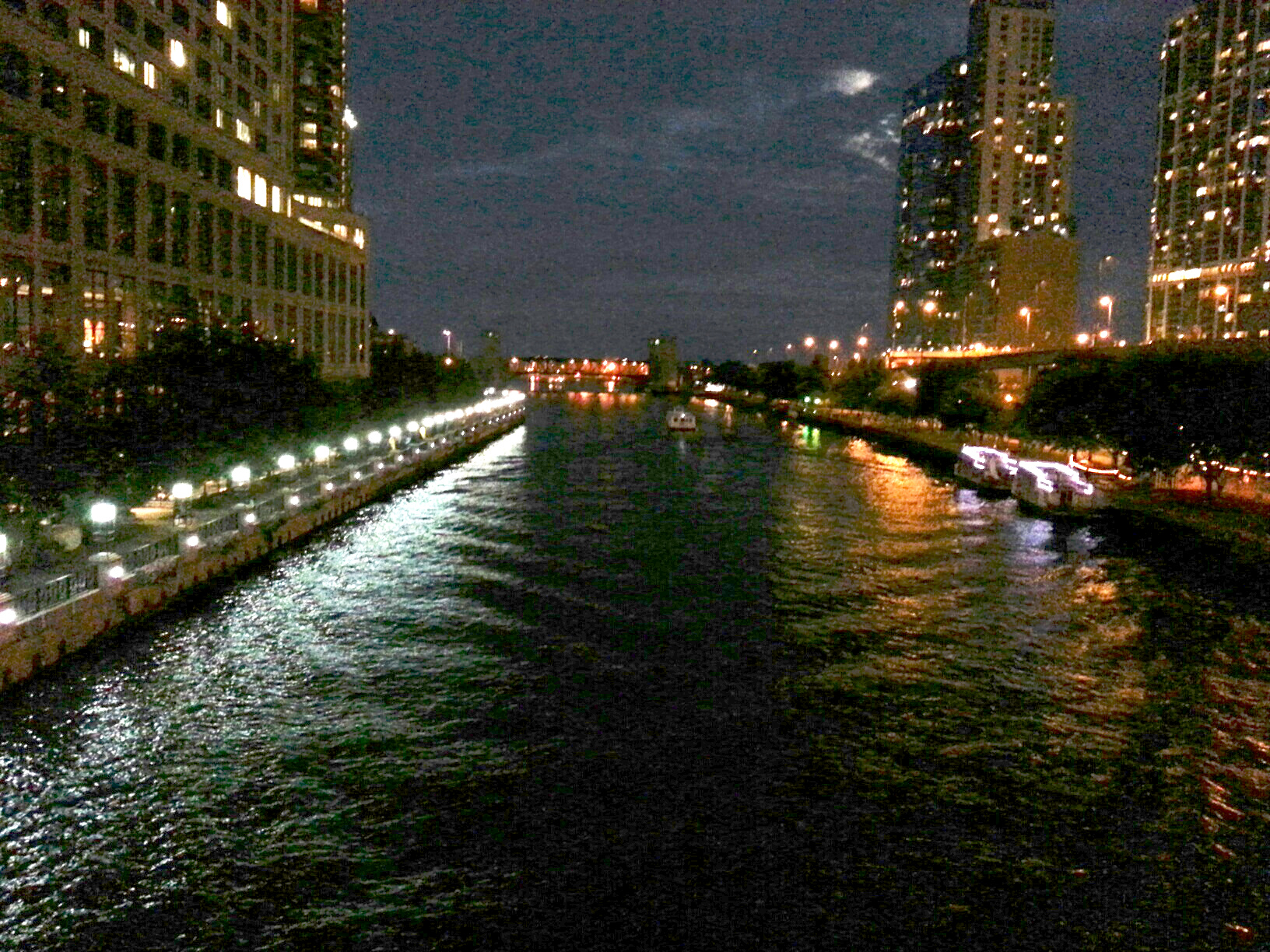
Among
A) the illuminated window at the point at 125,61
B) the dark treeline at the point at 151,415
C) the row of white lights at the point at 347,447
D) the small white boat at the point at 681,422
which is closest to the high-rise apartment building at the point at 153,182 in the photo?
the illuminated window at the point at 125,61

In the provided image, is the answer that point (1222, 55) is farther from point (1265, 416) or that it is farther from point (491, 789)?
point (491, 789)

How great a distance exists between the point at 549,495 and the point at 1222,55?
17244 cm

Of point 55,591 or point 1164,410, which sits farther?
point 1164,410

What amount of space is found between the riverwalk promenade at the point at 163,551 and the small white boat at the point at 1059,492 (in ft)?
88.6

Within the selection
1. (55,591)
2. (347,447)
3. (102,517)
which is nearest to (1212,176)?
(347,447)

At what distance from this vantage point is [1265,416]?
41.4m

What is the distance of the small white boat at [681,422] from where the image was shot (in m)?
96.1

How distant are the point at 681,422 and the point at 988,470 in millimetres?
41662

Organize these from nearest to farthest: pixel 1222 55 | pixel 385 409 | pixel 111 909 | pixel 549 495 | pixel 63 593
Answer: pixel 111 909
pixel 63 593
pixel 549 495
pixel 385 409
pixel 1222 55

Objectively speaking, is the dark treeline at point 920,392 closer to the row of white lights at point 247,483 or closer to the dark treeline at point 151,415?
the row of white lights at point 247,483

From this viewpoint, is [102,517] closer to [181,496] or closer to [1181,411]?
[181,496]

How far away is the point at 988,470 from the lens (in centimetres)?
5688

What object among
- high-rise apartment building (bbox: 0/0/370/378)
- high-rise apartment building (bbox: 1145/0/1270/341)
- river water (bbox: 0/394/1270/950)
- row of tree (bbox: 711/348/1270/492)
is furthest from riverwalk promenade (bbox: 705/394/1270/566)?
high-rise apartment building (bbox: 1145/0/1270/341)

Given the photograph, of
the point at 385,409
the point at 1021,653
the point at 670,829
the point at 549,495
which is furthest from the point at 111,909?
the point at 385,409
